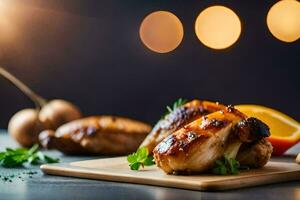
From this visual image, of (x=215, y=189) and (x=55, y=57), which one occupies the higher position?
(x=55, y=57)

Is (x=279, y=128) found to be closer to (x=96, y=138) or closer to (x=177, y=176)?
(x=96, y=138)

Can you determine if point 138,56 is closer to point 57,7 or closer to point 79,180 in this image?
point 57,7

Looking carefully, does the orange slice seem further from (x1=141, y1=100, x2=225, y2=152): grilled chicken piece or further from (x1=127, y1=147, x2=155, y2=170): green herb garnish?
(x1=127, y1=147, x2=155, y2=170): green herb garnish

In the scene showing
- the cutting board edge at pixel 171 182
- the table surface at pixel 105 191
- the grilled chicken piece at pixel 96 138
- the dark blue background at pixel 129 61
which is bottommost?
the table surface at pixel 105 191

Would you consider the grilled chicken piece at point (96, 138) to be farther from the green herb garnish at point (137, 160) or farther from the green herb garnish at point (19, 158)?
the green herb garnish at point (137, 160)

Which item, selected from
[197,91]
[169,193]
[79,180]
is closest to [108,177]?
[79,180]

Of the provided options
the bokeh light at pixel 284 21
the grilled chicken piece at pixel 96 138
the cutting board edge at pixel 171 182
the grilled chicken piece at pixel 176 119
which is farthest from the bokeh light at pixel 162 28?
the cutting board edge at pixel 171 182

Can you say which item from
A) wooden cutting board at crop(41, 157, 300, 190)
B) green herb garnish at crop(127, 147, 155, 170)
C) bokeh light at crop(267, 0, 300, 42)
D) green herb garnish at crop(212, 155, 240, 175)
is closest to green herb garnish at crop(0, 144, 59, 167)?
wooden cutting board at crop(41, 157, 300, 190)
